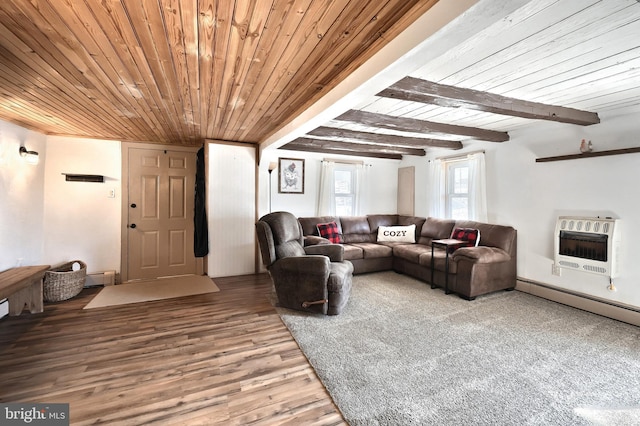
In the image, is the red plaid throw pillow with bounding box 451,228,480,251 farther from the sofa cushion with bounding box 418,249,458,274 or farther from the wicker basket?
the wicker basket

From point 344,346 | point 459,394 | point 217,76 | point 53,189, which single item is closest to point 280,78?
point 217,76

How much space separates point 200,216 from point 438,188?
4193 mm

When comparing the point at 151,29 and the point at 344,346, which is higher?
the point at 151,29

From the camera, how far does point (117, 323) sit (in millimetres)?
2721

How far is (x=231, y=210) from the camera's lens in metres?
4.43

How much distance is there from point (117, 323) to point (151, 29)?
2693mm

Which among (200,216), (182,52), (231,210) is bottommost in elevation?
(200,216)

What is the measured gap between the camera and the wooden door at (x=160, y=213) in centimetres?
424

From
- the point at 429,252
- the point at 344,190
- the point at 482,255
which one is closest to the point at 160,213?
the point at 344,190

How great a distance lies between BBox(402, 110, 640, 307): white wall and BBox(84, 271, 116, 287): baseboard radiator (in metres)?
5.82

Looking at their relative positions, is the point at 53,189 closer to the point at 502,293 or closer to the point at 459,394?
the point at 459,394

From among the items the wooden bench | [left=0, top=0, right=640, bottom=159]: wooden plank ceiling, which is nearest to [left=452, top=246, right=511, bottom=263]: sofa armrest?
[left=0, top=0, right=640, bottom=159]: wooden plank ceiling

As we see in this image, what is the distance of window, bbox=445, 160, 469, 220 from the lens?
15.5 ft

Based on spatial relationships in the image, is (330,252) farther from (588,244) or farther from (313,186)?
(588,244)
